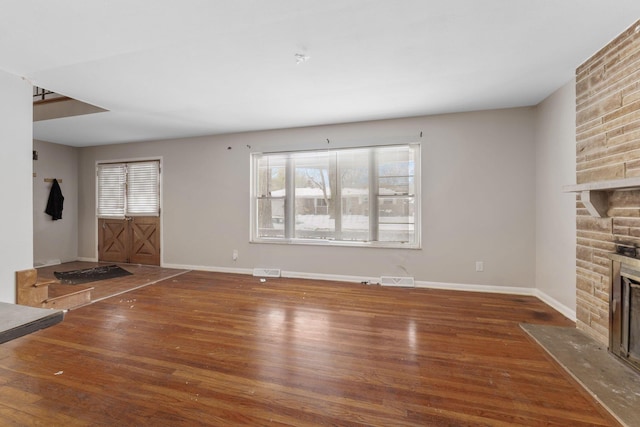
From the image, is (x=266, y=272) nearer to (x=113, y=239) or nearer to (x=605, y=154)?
(x=113, y=239)

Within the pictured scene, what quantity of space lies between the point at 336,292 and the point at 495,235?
2.33 m

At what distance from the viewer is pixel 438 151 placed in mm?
4105

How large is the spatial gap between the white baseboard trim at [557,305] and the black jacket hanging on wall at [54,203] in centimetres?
845

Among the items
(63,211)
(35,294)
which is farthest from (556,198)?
(63,211)

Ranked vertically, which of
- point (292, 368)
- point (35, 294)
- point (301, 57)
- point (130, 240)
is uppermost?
point (301, 57)

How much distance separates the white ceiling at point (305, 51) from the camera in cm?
194

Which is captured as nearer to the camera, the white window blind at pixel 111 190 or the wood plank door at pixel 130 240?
the wood plank door at pixel 130 240

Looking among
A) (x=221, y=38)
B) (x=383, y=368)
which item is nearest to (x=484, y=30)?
(x=221, y=38)

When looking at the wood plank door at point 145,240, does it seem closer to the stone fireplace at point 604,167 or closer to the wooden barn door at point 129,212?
the wooden barn door at point 129,212

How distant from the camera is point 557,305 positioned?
3.22m

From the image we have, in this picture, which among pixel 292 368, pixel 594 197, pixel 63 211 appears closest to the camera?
pixel 292 368

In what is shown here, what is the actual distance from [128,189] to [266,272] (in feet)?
11.5

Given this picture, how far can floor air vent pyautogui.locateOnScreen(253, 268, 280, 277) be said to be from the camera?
4.82 meters

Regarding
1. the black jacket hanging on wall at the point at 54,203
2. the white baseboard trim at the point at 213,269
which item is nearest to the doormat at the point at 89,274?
the white baseboard trim at the point at 213,269
